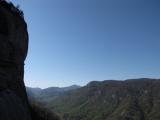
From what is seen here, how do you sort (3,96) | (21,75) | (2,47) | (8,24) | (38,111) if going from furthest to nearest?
(38,111) < (21,75) < (8,24) < (2,47) < (3,96)

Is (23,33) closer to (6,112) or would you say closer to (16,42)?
(16,42)

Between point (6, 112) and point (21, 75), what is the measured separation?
341 inches

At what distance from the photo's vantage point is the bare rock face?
56.9 ft

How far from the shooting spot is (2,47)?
19.7 metres

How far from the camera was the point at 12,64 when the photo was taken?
71.6ft

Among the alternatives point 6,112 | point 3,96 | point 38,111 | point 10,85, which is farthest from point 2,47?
point 38,111

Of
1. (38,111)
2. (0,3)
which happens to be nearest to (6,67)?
(0,3)

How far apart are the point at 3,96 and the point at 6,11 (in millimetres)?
9728

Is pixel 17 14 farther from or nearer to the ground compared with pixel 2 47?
farther from the ground

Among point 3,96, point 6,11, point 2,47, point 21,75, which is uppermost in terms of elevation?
point 6,11

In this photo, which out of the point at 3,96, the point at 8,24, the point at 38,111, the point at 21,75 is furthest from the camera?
the point at 38,111

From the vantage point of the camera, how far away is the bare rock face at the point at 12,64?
→ 56.9 feet

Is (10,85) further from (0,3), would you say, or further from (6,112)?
(0,3)

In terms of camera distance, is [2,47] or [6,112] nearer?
[6,112]
